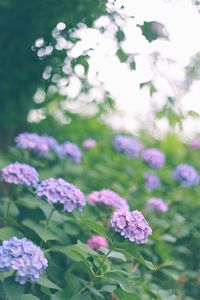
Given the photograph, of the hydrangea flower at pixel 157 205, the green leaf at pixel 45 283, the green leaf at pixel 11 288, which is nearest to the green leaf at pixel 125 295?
the green leaf at pixel 45 283

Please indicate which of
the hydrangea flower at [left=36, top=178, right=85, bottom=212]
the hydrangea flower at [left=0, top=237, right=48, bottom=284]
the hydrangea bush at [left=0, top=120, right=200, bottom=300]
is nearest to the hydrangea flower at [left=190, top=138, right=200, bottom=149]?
the hydrangea bush at [left=0, top=120, right=200, bottom=300]

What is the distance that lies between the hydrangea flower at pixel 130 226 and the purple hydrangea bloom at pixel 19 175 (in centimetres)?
64

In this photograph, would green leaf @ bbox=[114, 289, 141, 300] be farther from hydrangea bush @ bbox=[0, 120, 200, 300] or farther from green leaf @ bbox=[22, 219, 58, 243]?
green leaf @ bbox=[22, 219, 58, 243]

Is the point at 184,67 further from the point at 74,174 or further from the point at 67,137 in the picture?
the point at 67,137

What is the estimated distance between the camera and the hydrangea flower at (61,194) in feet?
7.77

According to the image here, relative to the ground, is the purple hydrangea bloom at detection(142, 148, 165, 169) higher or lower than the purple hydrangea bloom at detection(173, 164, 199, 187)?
higher

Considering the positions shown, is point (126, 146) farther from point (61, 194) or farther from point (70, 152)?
point (61, 194)

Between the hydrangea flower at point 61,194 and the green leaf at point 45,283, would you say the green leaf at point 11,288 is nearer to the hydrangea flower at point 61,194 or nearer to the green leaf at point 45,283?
the green leaf at point 45,283

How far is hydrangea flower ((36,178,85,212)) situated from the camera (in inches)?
93.2

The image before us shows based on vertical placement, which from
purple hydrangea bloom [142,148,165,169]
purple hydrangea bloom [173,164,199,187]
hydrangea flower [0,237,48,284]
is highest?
purple hydrangea bloom [142,148,165,169]

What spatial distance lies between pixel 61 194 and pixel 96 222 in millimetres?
224

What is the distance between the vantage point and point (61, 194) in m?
2.37

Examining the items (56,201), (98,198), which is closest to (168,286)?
(98,198)

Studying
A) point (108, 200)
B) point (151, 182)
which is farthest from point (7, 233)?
point (151, 182)
